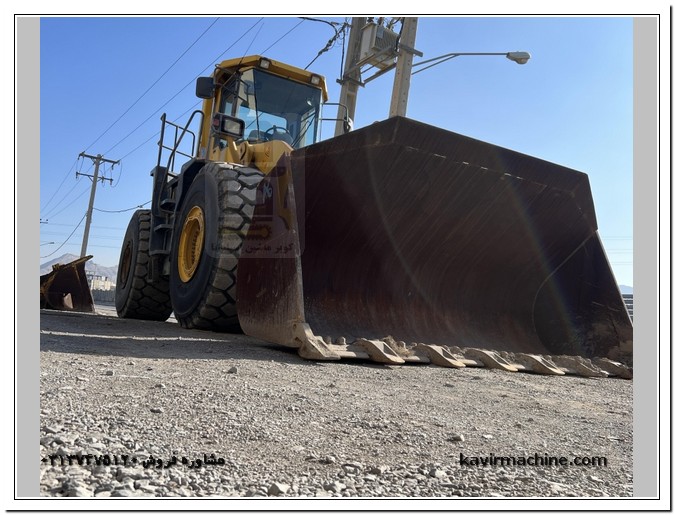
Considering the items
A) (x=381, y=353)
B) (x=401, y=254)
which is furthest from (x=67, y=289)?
(x=381, y=353)

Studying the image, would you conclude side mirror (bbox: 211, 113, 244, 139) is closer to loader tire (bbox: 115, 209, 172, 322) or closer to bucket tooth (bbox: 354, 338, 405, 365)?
loader tire (bbox: 115, 209, 172, 322)

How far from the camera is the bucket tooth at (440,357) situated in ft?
9.91

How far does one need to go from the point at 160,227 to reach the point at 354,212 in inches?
102

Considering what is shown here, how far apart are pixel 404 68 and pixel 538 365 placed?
271 inches

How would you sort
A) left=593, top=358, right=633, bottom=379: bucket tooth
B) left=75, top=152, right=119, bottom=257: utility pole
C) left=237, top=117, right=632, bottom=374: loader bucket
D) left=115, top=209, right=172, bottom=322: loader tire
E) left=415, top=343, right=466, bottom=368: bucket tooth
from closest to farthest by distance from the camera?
left=415, top=343, right=466, bottom=368: bucket tooth → left=237, top=117, right=632, bottom=374: loader bucket → left=593, top=358, right=633, bottom=379: bucket tooth → left=115, top=209, right=172, bottom=322: loader tire → left=75, top=152, right=119, bottom=257: utility pole

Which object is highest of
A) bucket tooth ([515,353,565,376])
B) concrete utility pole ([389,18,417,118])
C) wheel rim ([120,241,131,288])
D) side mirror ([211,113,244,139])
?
concrete utility pole ([389,18,417,118])

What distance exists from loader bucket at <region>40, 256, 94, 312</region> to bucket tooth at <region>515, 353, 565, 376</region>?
7.88 metres

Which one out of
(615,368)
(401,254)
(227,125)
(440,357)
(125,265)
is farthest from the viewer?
(125,265)

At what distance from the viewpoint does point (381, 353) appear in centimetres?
291

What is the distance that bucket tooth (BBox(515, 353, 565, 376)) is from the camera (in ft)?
10.5

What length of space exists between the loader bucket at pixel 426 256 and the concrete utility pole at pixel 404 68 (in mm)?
5282

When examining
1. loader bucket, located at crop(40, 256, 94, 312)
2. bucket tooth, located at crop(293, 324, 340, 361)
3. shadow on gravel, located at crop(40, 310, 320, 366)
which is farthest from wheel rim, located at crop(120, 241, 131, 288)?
bucket tooth, located at crop(293, 324, 340, 361)

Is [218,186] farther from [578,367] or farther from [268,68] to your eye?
[578,367]

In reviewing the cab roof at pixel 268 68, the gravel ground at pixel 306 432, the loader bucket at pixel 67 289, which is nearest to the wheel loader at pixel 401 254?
the cab roof at pixel 268 68
